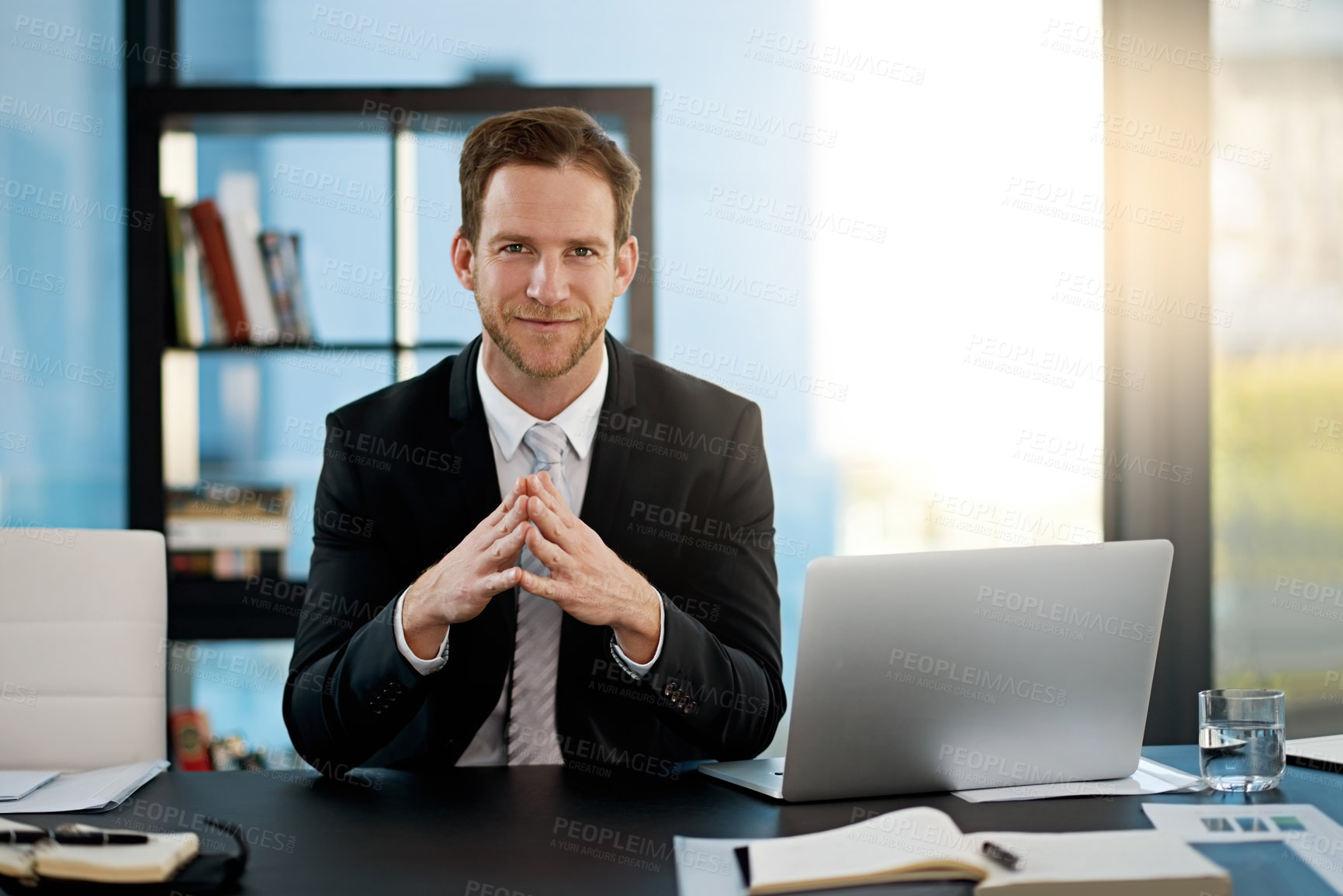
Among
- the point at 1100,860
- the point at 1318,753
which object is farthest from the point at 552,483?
the point at 1318,753

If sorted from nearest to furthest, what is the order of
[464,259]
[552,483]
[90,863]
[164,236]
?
[90,863] < [552,483] < [464,259] < [164,236]

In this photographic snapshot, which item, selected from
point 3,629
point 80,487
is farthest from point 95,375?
point 3,629

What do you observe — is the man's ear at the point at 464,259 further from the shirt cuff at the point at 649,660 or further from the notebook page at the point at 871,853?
the notebook page at the point at 871,853

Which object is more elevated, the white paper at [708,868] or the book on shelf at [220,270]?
the book on shelf at [220,270]

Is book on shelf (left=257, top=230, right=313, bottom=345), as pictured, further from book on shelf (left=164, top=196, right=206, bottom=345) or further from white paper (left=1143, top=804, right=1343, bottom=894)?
white paper (left=1143, top=804, right=1343, bottom=894)

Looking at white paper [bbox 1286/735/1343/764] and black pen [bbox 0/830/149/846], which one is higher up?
black pen [bbox 0/830/149/846]

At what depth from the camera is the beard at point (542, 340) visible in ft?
6.07

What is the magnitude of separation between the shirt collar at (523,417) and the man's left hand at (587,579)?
1.24 ft

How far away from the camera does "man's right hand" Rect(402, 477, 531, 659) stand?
56.8 inches

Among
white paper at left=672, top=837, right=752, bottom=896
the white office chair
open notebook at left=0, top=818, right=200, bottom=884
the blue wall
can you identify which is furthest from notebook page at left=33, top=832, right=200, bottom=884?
the blue wall

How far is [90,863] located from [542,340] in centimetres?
106

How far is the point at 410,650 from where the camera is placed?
1516mm

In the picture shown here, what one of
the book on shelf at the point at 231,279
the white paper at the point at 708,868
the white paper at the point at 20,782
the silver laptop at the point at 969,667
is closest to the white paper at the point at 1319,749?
the silver laptop at the point at 969,667

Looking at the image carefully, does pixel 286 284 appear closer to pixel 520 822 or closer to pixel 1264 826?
pixel 520 822
